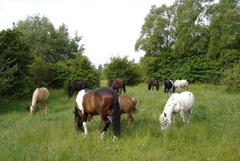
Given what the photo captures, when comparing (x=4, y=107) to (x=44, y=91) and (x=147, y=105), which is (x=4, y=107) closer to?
(x=44, y=91)

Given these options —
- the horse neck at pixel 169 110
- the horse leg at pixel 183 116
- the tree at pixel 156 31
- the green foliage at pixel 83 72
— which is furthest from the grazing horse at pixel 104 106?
the tree at pixel 156 31

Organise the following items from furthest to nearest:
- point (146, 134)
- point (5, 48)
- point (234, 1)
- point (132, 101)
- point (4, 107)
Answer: point (234, 1) < point (5, 48) < point (4, 107) < point (132, 101) < point (146, 134)

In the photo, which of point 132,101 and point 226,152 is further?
point 132,101

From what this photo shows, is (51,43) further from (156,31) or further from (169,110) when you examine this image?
(169,110)

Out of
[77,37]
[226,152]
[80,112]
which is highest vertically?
[77,37]

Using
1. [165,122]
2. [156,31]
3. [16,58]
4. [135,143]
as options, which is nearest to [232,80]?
[156,31]

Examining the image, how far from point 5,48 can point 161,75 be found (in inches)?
1100

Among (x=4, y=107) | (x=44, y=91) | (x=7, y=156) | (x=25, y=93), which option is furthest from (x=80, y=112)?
(x=25, y=93)

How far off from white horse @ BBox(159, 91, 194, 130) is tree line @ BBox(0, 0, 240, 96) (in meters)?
24.1

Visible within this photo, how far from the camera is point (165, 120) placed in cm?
1225

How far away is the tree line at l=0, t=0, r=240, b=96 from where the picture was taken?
1612 inches

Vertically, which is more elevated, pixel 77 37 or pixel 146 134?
pixel 77 37

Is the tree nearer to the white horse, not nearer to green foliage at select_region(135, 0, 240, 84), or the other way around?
green foliage at select_region(135, 0, 240, 84)

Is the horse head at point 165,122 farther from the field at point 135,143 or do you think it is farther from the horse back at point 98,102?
the horse back at point 98,102
